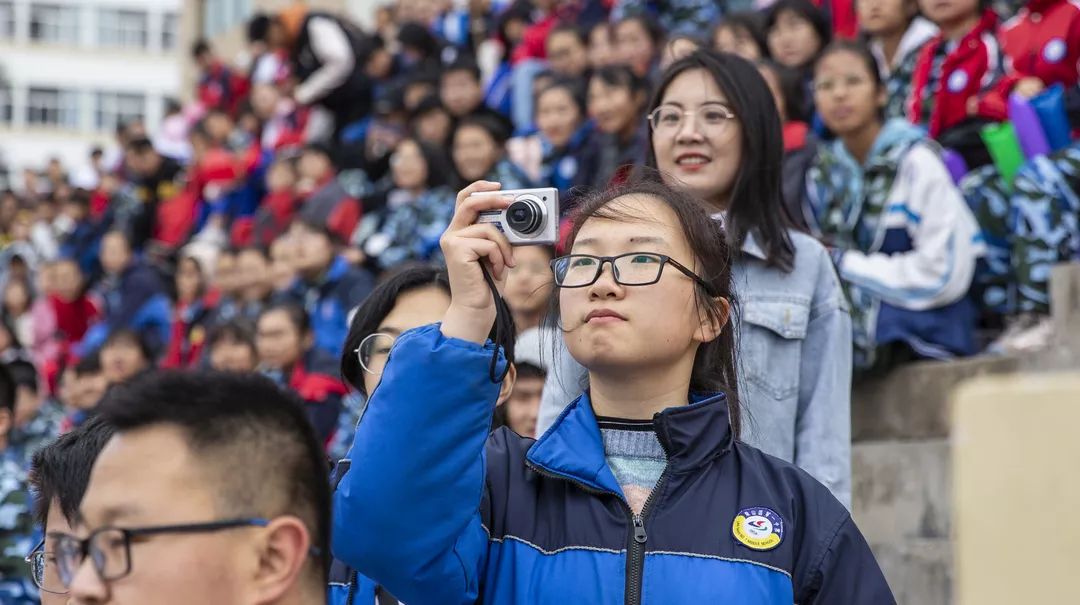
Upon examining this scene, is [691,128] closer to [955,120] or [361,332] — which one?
[361,332]

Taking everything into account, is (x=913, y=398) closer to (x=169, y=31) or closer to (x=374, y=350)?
(x=374, y=350)

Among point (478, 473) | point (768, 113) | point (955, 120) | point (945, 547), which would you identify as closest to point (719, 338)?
point (478, 473)

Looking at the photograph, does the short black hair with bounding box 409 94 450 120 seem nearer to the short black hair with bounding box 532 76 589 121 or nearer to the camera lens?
→ the short black hair with bounding box 532 76 589 121

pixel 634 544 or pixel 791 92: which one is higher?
pixel 791 92

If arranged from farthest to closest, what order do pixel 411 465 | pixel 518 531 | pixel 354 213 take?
pixel 354 213 → pixel 518 531 → pixel 411 465

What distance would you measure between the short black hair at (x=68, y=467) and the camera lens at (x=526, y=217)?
1.03 meters

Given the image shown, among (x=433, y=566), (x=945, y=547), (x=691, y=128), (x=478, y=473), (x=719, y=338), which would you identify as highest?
(x=691, y=128)

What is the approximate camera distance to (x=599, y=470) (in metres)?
2.71

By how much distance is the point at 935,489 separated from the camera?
5.61 m

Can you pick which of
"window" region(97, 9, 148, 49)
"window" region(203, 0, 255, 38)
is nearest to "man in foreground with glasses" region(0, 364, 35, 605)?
"window" region(203, 0, 255, 38)

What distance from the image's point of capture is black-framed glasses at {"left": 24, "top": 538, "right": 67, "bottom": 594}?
3248 mm

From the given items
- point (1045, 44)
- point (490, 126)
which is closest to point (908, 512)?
point (1045, 44)

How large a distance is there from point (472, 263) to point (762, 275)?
1366 mm

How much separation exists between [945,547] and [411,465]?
3.27 meters
